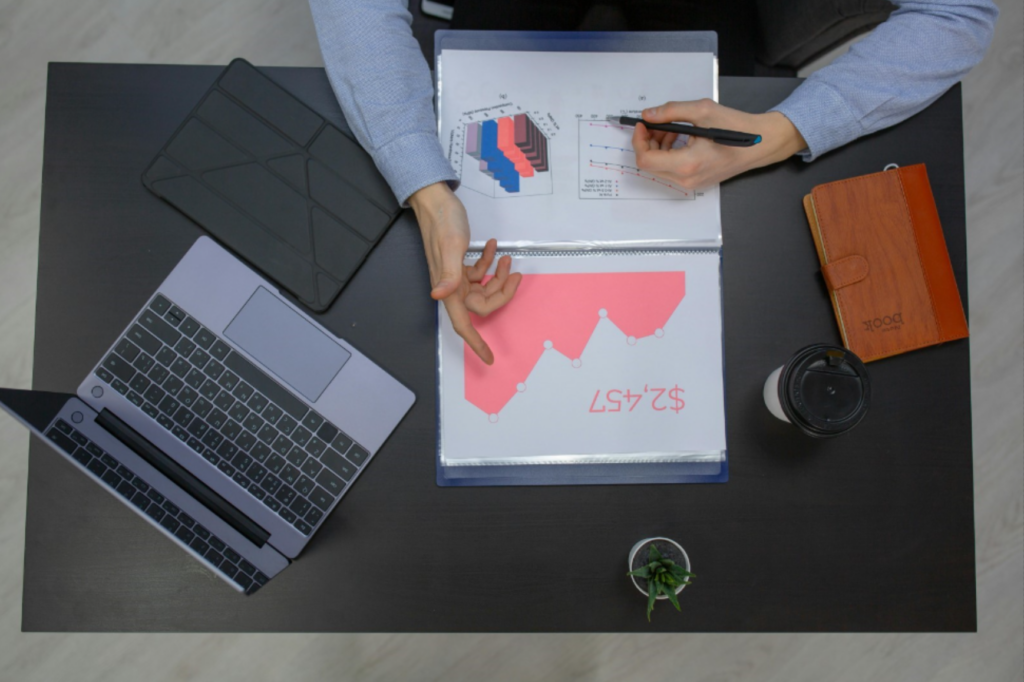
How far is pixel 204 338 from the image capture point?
79 centimetres

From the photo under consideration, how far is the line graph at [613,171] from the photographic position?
82cm

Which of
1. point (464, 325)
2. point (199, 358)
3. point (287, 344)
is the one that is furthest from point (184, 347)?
point (464, 325)

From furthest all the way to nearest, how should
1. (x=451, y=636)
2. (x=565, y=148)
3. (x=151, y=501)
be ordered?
(x=451, y=636)
(x=565, y=148)
(x=151, y=501)

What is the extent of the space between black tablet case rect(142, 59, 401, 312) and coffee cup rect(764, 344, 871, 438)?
525 mm

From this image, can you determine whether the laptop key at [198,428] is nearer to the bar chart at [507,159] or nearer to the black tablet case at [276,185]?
the black tablet case at [276,185]

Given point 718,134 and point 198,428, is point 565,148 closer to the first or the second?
point 718,134

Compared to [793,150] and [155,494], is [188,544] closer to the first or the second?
[155,494]

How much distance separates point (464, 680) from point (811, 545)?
88 centimetres

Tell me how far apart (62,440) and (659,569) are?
0.70 meters

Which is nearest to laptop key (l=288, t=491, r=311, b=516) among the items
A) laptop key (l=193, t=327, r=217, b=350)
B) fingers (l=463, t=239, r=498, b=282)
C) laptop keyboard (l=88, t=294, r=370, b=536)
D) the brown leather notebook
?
laptop keyboard (l=88, t=294, r=370, b=536)

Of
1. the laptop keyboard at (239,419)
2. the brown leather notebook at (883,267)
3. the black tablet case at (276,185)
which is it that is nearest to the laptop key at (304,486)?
the laptop keyboard at (239,419)

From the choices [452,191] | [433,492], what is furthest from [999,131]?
[433,492]

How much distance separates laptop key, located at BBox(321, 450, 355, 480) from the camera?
0.78 m

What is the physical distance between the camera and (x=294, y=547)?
77cm
